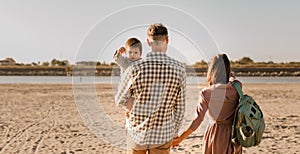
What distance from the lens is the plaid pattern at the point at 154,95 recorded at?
3639 millimetres

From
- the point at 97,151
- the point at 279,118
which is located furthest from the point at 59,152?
the point at 279,118

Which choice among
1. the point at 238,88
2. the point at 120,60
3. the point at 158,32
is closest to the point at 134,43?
the point at 120,60

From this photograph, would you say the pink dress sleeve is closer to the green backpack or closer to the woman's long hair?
the woman's long hair

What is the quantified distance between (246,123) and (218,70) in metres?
0.57

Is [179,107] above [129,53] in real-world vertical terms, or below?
below

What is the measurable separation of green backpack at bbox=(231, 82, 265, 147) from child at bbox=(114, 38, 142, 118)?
100 cm

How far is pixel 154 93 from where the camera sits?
12.1ft

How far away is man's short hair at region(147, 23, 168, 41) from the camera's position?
363 cm

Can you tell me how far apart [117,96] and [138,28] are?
0.69 m

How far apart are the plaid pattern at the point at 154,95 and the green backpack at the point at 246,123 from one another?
57 cm

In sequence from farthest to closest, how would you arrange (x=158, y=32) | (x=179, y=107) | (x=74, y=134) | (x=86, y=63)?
(x=74, y=134)
(x=86, y=63)
(x=179, y=107)
(x=158, y=32)

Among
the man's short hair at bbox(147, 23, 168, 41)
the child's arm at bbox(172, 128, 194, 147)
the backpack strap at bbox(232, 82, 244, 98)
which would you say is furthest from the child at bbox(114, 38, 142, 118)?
the backpack strap at bbox(232, 82, 244, 98)

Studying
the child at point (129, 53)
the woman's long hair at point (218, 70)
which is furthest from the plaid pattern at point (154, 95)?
the woman's long hair at point (218, 70)

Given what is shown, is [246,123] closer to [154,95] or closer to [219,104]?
[219,104]
